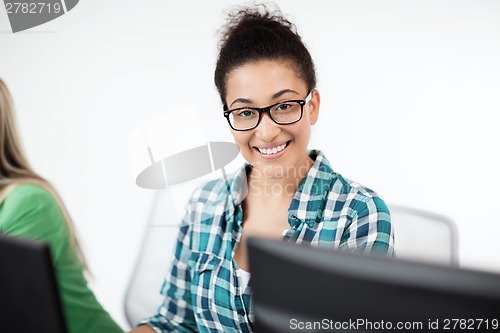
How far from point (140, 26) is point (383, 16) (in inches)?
40.7

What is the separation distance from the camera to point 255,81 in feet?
4.46

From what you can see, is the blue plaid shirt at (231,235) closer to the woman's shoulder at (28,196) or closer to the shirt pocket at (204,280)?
the shirt pocket at (204,280)

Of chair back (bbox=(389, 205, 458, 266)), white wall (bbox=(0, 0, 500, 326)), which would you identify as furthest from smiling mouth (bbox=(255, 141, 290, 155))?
white wall (bbox=(0, 0, 500, 326))

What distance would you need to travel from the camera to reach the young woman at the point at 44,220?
1.56m

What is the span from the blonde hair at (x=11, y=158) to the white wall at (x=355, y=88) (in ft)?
2.17

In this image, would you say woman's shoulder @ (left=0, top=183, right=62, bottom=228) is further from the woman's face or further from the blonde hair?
the woman's face

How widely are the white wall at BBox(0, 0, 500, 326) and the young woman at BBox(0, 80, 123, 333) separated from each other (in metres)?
0.68

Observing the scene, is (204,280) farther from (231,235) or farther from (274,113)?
(274,113)

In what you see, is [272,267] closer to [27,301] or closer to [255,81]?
[27,301]

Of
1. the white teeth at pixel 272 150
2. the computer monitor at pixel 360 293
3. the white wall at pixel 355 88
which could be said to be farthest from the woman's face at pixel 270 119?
the computer monitor at pixel 360 293

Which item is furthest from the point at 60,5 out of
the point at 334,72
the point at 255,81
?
the point at 255,81

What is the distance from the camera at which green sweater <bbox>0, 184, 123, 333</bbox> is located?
155cm

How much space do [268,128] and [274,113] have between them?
43 millimetres

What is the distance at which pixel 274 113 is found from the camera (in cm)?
137
